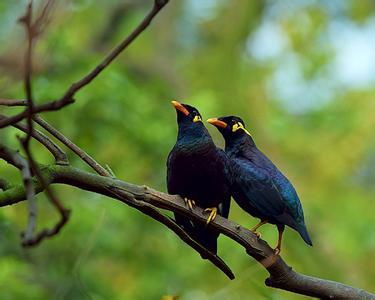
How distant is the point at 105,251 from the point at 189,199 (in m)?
5.11

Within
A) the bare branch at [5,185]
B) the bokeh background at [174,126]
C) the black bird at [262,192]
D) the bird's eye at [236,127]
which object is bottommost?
the bare branch at [5,185]

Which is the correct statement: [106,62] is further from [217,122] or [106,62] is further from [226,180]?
[217,122]

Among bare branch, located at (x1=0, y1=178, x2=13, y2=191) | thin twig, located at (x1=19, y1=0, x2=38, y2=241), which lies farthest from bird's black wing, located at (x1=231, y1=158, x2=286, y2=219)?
thin twig, located at (x1=19, y1=0, x2=38, y2=241)

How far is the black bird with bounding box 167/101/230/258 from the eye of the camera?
4.07 m

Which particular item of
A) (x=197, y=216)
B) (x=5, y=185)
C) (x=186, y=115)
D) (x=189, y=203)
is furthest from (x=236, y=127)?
(x=5, y=185)

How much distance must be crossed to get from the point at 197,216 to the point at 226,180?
915mm

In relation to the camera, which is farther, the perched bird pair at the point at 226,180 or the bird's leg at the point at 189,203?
the perched bird pair at the point at 226,180

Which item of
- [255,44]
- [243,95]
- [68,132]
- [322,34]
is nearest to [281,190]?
[68,132]

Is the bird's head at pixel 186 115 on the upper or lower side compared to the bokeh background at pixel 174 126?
lower

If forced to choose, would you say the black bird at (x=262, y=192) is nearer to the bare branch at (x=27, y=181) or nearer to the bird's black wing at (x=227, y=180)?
the bird's black wing at (x=227, y=180)

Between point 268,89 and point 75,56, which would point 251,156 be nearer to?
point 75,56

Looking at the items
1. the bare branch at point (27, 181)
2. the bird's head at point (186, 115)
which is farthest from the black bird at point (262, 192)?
the bare branch at point (27, 181)

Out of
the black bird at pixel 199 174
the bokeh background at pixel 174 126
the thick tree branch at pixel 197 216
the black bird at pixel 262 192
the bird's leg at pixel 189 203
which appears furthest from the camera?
the bokeh background at pixel 174 126

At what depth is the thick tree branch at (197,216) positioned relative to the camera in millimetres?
2938
